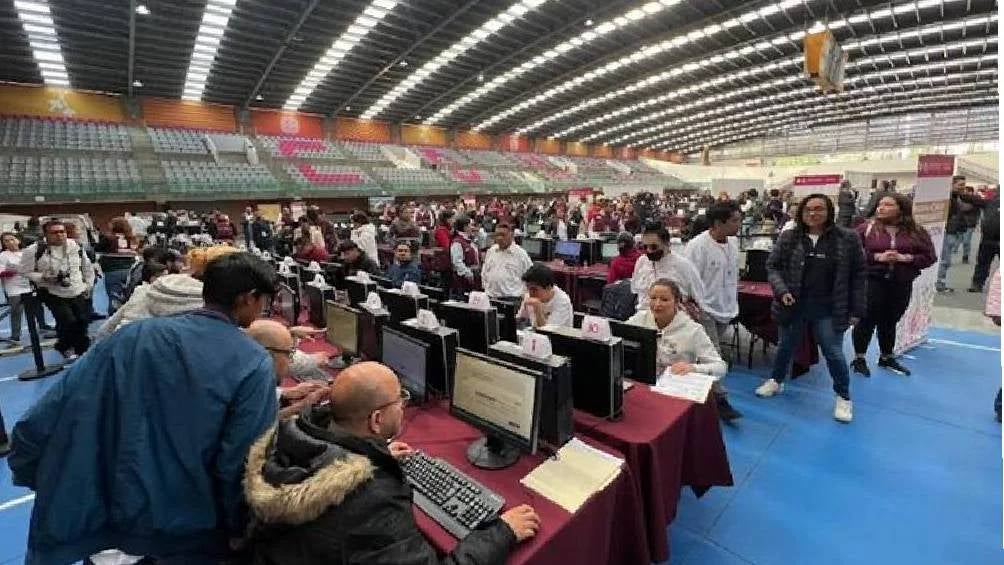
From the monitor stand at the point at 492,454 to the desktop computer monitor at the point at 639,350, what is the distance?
2.69 ft

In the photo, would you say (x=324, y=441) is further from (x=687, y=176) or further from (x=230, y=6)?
(x=687, y=176)

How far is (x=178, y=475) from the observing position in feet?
4.46

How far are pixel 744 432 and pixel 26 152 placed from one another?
20996mm

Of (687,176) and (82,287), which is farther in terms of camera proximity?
(687,176)

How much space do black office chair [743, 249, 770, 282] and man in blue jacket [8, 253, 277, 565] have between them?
521 cm

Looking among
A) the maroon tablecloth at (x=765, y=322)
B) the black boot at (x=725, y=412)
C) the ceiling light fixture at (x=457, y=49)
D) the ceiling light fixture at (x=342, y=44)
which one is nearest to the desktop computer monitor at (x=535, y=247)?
the maroon tablecloth at (x=765, y=322)

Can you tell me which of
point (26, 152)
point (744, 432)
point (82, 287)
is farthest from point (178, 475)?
point (26, 152)

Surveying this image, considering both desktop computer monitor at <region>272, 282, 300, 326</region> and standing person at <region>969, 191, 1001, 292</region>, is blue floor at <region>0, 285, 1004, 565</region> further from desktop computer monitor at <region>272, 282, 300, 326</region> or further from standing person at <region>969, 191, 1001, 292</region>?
standing person at <region>969, 191, 1001, 292</region>

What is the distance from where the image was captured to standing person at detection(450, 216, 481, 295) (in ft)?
21.2

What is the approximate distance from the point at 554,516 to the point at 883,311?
4316 mm

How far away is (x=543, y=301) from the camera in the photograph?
346cm

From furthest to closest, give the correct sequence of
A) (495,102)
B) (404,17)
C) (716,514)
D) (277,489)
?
(495,102)
(404,17)
(716,514)
(277,489)

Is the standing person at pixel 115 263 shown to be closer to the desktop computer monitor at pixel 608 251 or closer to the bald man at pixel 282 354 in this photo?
the bald man at pixel 282 354

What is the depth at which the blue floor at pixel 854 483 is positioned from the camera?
90.7 inches
